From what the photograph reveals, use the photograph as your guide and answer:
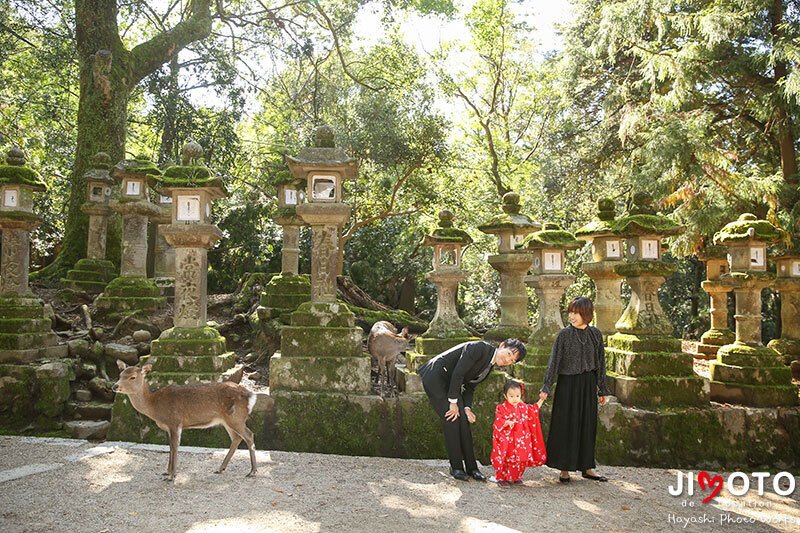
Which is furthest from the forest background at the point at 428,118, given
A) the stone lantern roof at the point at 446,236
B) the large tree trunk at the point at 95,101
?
the stone lantern roof at the point at 446,236

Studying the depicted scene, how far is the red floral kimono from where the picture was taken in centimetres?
457

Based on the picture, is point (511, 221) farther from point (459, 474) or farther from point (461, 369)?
point (459, 474)

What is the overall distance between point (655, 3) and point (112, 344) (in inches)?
461

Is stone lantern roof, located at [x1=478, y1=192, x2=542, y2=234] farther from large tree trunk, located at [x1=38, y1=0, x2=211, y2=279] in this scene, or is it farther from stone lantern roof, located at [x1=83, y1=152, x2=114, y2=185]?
large tree trunk, located at [x1=38, y1=0, x2=211, y2=279]

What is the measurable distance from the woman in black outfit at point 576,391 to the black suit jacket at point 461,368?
0.59 metres

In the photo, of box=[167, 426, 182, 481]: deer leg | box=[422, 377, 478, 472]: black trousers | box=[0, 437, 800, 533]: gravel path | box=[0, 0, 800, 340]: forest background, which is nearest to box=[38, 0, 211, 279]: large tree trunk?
box=[0, 0, 800, 340]: forest background

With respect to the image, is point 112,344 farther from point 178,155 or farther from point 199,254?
point 178,155

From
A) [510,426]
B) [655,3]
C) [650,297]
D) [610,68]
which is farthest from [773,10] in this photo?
[510,426]

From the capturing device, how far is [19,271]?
7000 millimetres

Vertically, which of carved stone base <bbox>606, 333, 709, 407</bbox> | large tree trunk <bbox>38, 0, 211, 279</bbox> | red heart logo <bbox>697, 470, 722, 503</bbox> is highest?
large tree trunk <bbox>38, 0, 211, 279</bbox>

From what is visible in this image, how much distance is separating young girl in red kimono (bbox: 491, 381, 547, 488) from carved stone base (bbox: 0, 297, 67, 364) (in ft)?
18.2

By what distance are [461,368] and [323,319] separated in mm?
2009

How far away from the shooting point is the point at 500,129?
18.6 meters

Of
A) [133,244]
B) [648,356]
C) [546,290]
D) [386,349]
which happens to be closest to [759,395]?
[648,356]
